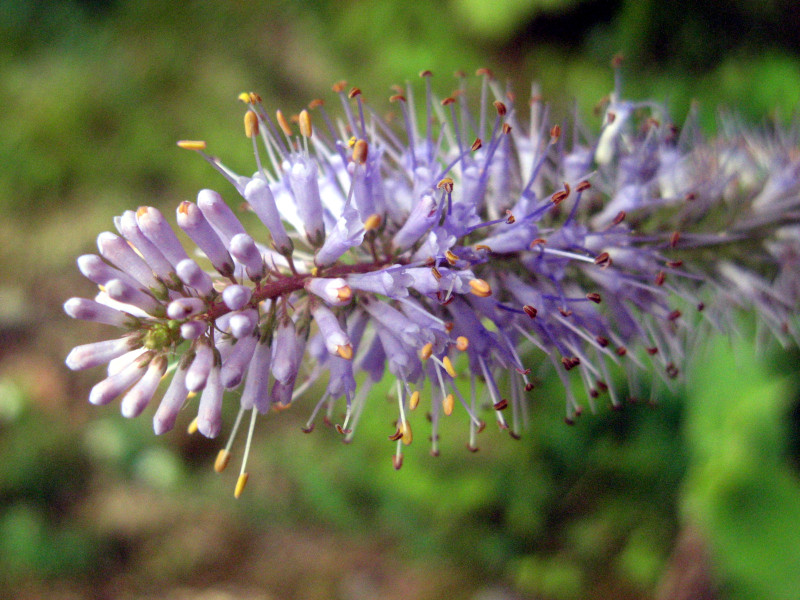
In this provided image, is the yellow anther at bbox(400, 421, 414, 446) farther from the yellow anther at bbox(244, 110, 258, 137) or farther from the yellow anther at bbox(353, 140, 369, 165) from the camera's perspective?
the yellow anther at bbox(244, 110, 258, 137)

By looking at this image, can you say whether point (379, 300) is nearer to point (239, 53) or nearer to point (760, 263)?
point (760, 263)

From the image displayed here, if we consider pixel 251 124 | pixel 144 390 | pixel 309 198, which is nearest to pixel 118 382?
pixel 144 390

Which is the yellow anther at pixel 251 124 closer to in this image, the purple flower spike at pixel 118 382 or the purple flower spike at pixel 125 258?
the purple flower spike at pixel 125 258

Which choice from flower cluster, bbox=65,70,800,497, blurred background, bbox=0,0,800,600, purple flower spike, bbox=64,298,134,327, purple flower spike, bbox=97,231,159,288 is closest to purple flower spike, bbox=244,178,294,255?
flower cluster, bbox=65,70,800,497

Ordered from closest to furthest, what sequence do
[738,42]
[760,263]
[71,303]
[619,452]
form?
1. [71,303]
2. [760,263]
3. [619,452]
4. [738,42]

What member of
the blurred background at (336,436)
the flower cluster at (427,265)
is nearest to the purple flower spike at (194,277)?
the flower cluster at (427,265)

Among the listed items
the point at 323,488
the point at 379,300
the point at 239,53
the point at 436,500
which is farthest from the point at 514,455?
the point at 239,53

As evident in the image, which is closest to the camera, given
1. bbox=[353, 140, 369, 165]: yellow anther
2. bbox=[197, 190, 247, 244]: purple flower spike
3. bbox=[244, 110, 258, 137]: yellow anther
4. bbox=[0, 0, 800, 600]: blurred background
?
bbox=[197, 190, 247, 244]: purple flower spike
